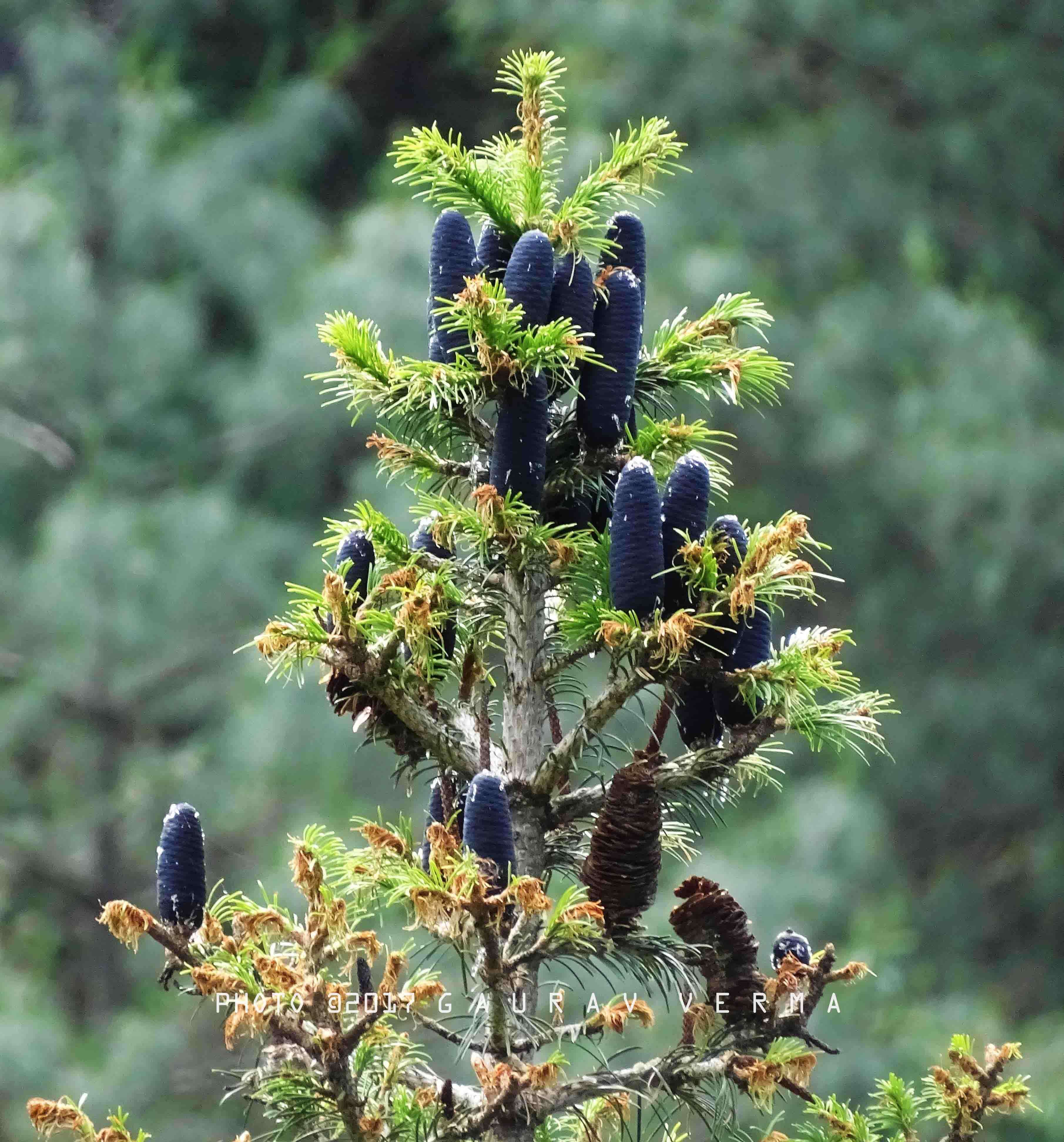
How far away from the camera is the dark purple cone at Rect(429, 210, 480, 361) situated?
44.3 inches

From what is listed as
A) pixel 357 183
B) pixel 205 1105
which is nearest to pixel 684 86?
pixel 357 183

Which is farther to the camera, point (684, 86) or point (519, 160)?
point (684, 86)

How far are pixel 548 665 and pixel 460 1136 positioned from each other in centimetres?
35

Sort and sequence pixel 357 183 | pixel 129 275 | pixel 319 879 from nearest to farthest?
pixel 319 879 < pixel 129 275 < pixel 357 183

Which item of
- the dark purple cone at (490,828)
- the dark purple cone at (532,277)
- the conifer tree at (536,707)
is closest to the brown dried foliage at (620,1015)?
the conifer tree at (536,707)

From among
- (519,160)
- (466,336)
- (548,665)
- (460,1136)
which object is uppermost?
(519,160)

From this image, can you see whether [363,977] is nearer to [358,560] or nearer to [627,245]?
[358,560]

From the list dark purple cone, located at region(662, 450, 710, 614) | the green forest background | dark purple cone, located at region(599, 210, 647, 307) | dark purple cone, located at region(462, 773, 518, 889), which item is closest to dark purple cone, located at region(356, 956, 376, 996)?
dark purple cone, located at region(462, 773, 518, 889)

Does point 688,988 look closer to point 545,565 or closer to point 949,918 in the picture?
point 545,565

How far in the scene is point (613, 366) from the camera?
3.70 feet

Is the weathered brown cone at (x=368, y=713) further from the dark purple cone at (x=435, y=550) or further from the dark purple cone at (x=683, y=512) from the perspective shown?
the dark purple cone at (x=683, y=512)

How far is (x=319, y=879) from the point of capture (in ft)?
3.18

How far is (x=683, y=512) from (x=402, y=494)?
108 inches

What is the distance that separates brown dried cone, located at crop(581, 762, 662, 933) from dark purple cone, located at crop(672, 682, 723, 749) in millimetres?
83
